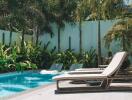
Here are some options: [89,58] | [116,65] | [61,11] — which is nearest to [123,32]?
[89,58]

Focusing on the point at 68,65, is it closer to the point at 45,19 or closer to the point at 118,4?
the point at 45,19

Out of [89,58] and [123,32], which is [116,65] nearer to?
[123,32]

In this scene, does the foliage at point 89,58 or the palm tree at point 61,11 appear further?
the palm tree at point 61,11

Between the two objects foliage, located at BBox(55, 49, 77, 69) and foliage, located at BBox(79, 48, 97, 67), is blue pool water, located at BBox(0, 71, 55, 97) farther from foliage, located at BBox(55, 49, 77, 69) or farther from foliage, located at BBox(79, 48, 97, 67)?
foliage, located at BBox(79, 48, 97, 67)

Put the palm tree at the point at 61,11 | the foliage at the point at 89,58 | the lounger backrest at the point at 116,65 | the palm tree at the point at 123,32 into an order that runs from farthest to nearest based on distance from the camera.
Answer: the palm tree at the point at 61,11 → the foliage at the point at 89,58 → the palm tree at the point at 123,32 → the lounger backrest at the point at 116,65

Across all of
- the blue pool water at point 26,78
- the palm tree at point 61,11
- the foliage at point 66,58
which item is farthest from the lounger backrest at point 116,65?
the palm tree at point 61,11

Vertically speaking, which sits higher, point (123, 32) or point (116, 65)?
point (123, 32)

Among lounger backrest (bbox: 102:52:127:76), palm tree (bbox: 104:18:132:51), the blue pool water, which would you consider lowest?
the blue pool water

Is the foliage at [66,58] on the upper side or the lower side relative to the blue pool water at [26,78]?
upper

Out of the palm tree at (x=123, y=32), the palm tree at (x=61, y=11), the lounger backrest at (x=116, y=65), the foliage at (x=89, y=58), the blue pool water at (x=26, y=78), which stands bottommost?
the blue pool water at (x=26, y=78)

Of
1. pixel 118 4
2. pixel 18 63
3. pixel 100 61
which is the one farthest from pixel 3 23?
pixel 118 4

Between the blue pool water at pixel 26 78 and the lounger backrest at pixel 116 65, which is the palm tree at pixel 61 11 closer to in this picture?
the blue pool water at pixel 26 78

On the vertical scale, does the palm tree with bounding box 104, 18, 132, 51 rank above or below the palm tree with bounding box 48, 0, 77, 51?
below

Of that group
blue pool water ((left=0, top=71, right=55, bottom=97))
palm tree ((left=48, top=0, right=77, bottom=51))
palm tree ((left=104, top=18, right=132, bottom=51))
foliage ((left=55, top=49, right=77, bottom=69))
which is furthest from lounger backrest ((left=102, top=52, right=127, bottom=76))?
palm tree ((left=48, top=0, right=77, bottom=51))
